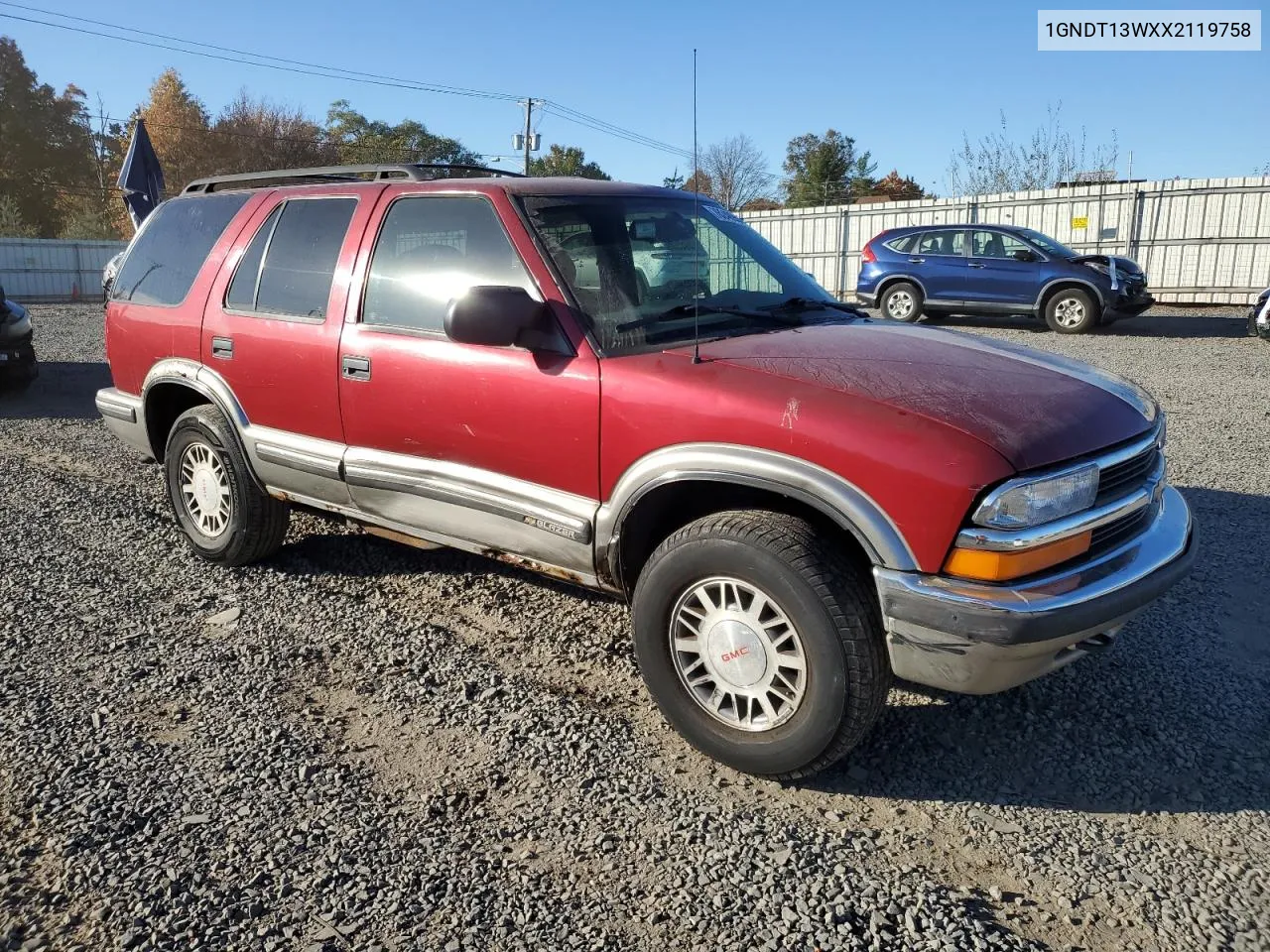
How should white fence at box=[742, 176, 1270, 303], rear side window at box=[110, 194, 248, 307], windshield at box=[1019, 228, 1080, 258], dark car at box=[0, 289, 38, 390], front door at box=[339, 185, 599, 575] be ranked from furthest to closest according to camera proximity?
white fence at box=[742, 176, 1270, 303] → windshield at box=[1019, 228, 1080, 258] → dark car at box=[0, 289, 38, 390] → rear side window at box=[110, 194, 248, 307] → front door at box=[339, 185, 599, 575]

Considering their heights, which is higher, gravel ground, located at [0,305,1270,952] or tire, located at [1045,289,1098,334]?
tire, located at [1045,289,1098,334]

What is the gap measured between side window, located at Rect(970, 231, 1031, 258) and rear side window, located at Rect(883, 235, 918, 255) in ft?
3.43

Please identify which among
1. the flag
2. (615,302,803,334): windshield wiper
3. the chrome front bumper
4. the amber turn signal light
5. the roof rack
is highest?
the flag

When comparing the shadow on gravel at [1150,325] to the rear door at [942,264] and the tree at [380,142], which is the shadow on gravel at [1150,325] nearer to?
the rear door at [942,264]

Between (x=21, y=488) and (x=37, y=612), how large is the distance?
2585mm

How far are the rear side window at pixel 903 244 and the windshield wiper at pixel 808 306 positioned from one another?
1268 centimetres

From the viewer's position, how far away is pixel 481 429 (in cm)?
347

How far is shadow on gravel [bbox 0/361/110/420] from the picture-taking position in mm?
8934

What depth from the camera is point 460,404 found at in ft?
11.5

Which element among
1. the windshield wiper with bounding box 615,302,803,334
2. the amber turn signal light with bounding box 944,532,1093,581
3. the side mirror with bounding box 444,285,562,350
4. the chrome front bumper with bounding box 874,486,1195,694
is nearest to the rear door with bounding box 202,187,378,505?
the side mirror with bounding box 444,285,562,350

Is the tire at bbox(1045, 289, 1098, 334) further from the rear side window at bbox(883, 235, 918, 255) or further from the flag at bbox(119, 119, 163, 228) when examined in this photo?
the flag at bbox(119, 119, 163, 228)

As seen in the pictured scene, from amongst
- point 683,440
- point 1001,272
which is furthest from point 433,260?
point 1001,272

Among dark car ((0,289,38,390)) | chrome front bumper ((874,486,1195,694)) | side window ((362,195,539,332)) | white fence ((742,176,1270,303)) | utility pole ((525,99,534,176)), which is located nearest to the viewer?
chrome front bumper ((874,486,1195,694))

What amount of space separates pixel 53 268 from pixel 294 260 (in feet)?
90.9
